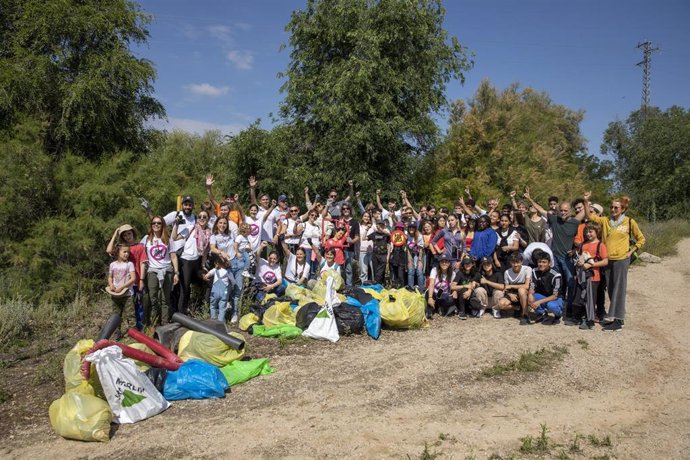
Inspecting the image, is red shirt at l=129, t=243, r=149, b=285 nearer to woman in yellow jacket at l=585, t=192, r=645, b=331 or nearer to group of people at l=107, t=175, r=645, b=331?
group of people at l=107, t=175, r=645, b=331

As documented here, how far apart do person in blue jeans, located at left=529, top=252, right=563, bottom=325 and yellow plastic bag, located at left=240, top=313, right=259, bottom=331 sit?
4.27 m

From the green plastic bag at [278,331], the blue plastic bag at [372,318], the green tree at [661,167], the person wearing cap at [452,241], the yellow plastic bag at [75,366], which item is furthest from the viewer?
the green tree at [661,167]

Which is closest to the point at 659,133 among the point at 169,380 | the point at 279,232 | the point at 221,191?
the point at 221,191

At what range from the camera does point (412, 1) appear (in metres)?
16.3

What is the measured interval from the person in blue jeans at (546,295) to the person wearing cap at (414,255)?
1.98 metres

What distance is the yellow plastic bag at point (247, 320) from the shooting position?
735 cm

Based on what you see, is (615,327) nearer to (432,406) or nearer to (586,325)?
(586,325)

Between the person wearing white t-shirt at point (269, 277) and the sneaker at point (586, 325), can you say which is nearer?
the sneaker at point (586, 325)

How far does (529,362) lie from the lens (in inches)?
242

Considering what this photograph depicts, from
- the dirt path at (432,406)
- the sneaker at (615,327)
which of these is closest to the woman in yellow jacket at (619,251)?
the sneaker at (615,327)

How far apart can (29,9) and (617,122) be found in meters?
42.9

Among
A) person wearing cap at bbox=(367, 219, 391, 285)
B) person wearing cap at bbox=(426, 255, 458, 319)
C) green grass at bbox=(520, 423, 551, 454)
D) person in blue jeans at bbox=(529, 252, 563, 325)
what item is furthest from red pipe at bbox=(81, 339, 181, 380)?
person in blue jeans at bbox=(529, 252, 563, 325)

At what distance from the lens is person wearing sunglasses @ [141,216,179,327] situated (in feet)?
23.1

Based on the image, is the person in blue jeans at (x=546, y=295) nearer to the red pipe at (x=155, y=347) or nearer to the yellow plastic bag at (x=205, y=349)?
the yellow plastic bag at (x=205, y=349)
